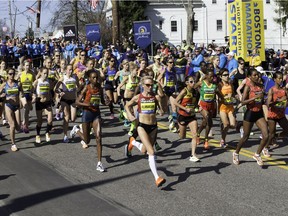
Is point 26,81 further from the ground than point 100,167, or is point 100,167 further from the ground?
point 26,81

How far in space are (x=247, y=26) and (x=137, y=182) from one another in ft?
42.0

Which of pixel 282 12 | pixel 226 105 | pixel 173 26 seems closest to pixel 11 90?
pixel 226 105

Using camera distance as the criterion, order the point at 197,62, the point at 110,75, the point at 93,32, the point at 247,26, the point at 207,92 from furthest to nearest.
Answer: the point at 93,32 < the point at 247,26 < the point at 197,62 < the point at 110,75 < the point at 207,92

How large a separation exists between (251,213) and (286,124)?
4.05 metres

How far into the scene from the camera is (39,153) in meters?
11.2

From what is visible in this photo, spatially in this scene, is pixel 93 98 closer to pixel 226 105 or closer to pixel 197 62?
pixel 226 105

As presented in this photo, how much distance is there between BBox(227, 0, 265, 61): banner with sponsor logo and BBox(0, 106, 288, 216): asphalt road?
8.67m

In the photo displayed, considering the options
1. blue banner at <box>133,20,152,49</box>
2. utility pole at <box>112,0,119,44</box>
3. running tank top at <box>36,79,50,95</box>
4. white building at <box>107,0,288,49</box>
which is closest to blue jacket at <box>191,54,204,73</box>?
blue banner at <box>133,20,152,49</box>

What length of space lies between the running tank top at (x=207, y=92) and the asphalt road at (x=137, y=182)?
118 centimetres

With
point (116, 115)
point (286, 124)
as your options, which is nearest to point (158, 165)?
point (286, 124)

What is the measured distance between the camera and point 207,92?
11.0 m

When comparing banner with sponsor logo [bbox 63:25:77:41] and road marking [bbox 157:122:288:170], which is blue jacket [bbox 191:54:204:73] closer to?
road marking [bbox 157:122:288:170]

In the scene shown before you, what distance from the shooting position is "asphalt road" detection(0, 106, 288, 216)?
23.7 feet

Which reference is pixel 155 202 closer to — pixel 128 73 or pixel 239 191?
pixel 239 191
